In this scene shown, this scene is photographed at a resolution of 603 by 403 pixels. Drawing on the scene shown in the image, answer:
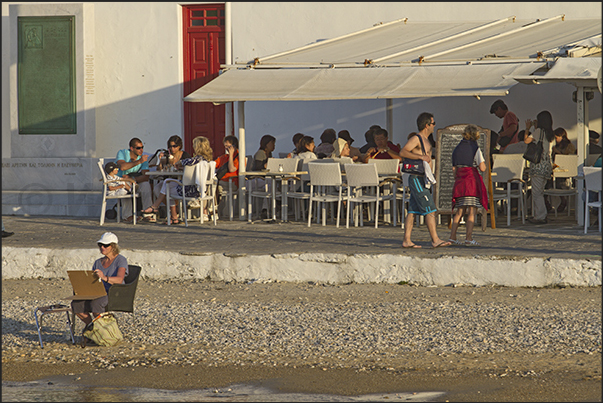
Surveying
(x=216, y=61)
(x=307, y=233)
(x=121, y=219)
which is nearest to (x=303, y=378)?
(x=307, y=233)

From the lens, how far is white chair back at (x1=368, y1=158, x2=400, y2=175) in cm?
1112

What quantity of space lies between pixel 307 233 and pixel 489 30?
5.16m

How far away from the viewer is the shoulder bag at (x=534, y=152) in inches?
425

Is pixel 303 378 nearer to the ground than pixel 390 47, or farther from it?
nearer to the ground

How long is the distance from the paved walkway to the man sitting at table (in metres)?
1.14

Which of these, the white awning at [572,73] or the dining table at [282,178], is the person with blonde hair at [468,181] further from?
the dining table at [282,178]

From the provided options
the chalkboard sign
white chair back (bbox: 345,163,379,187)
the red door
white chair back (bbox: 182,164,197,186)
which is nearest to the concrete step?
the red door

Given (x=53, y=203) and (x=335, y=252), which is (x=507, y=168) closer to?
(x=335, y=252)

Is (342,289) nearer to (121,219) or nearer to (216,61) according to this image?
(121,219)

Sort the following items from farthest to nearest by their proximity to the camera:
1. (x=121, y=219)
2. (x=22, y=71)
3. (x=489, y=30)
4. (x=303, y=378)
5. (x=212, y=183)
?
1. (x=22, y=71)
2. (x=489, y=30)
3. (x=121, y=219)
4. (x=212, y=183)
5. (x=303, y=378)

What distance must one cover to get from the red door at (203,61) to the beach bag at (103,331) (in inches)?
352

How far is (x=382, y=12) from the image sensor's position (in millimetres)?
14852

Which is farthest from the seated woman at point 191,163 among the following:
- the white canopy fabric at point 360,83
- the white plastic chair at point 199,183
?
the white canopy fabric at point 360,83

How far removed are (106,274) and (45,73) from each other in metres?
8.88
